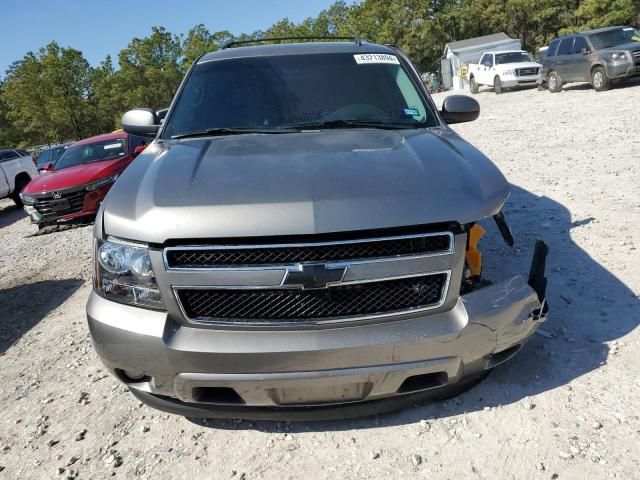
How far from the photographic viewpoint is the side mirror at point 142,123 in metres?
3.64

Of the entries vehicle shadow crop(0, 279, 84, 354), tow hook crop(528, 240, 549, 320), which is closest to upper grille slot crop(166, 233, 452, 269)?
tow hook crop(528, 240, 549, 320)

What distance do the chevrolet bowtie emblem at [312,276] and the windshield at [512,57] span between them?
940 inches

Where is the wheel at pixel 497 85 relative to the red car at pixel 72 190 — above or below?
below

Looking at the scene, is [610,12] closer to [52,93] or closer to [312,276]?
[312,276]

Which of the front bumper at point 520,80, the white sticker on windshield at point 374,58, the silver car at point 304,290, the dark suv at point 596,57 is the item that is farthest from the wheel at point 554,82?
the silver car at point 304,290

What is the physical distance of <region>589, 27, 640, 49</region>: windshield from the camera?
15.6 meters

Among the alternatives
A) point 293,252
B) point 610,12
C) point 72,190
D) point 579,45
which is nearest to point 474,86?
point 579,45

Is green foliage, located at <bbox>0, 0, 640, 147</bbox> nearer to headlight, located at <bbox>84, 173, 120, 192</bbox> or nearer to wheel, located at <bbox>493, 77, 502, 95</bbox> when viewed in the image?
wheel, located at <bbox>493, 77, 502, 95</bbox>

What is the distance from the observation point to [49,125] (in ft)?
144

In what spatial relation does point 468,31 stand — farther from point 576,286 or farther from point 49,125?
point 576,286

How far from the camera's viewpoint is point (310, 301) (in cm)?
201

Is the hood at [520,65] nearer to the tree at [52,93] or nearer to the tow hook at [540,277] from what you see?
the tow hook at [540,277]

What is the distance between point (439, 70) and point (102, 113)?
3471 cm

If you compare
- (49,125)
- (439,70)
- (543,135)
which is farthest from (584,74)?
(49,125)
